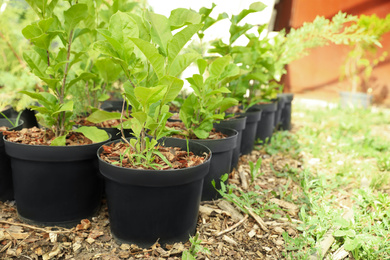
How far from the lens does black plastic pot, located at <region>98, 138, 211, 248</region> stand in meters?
1.05

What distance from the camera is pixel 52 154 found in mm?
1173

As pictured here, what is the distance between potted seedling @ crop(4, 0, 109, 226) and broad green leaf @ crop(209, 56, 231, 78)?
558 mm

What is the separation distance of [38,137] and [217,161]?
→ 818 mm

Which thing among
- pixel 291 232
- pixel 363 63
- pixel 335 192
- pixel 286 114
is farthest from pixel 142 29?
pixel 363 63

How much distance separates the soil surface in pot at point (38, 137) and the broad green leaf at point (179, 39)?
585mm

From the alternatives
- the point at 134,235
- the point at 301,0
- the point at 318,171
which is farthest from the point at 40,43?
the point at 301,0

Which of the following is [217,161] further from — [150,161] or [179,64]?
[179,64]

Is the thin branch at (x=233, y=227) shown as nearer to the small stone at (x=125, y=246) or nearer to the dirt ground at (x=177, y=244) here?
the dirt ground at (x=177, y=244)

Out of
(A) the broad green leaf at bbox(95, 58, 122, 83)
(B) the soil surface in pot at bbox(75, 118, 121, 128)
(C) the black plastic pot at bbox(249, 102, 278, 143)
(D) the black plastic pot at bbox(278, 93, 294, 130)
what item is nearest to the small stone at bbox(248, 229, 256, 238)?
(B) the soil surface in pot at bbox(75, 118, 121, 128)

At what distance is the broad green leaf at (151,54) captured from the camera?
98cm

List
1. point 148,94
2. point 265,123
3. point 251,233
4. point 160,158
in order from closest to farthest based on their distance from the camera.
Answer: point 148,94, point 160,158, point 251,233, point 265,123

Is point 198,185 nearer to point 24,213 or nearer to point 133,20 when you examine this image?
point 133,20

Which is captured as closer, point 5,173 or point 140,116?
point 140,116

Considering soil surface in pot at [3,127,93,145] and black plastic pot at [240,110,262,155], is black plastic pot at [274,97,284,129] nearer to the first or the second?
black plastic pot at [240,110,262,155]
